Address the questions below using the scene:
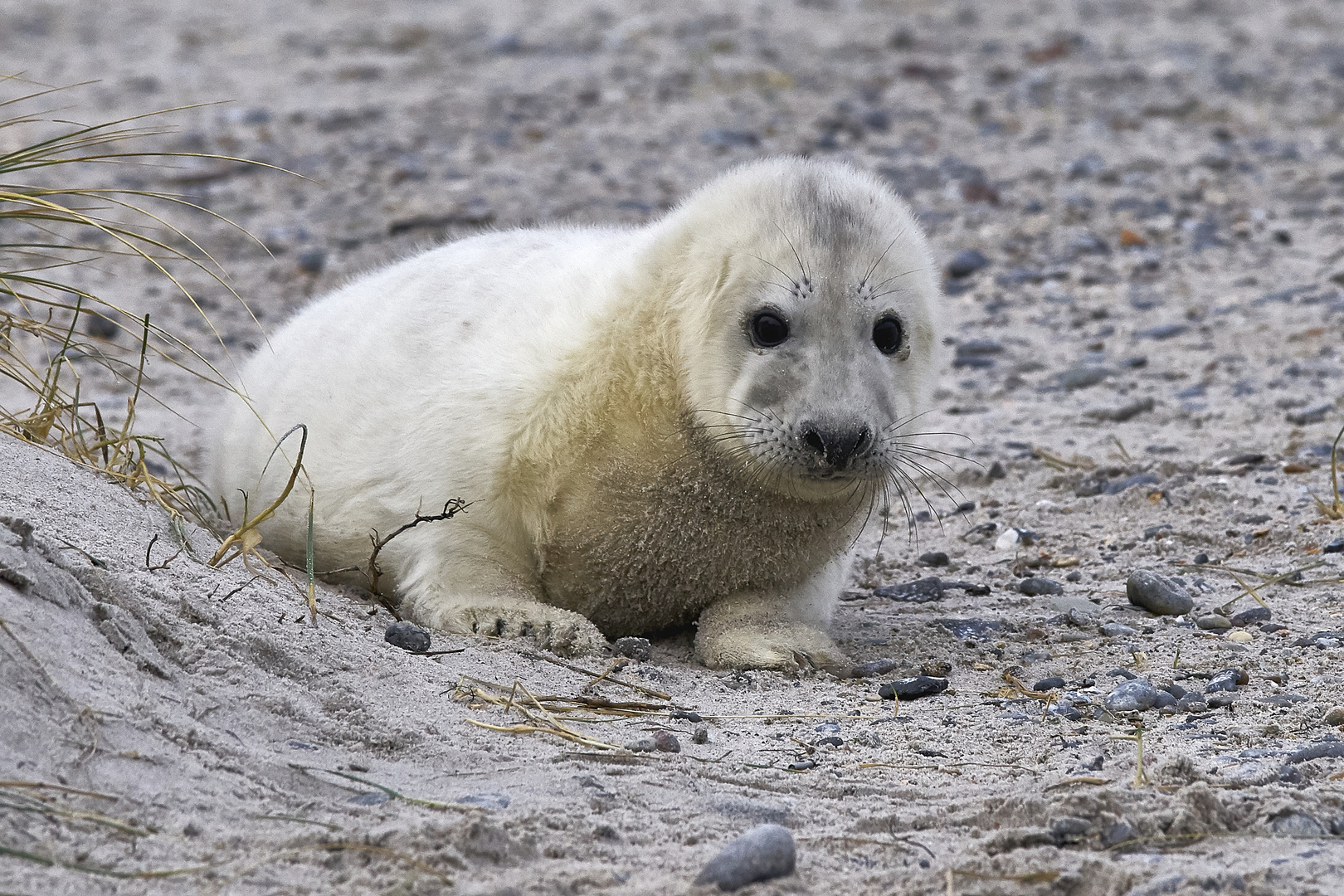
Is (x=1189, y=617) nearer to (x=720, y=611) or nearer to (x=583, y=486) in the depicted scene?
(x=720, y=611)

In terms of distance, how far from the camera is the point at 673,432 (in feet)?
11.8

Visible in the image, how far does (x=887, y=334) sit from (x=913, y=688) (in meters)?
0.85

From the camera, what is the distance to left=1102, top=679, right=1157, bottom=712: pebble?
3.19 metres

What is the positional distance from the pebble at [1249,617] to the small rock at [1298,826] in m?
1.47

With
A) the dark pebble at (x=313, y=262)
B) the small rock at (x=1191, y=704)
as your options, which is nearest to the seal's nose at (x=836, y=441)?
the small rock at (x=1191, y=704)

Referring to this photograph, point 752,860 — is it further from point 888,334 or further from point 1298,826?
point 888,334

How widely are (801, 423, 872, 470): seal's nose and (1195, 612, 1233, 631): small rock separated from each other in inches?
44.3

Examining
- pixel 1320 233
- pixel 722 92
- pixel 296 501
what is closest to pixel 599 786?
pixel 296 501

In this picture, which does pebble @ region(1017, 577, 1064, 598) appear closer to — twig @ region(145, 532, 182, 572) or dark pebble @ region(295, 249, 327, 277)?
twig @ region(145, 532, 182, 572)

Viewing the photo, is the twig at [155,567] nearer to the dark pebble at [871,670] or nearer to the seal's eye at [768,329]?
the seal's eye at [768,329]

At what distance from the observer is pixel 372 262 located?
314 inches

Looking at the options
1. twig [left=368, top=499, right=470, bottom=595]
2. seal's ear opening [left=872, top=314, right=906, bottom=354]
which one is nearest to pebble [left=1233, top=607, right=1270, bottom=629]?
seal's ear opening [left=872, top=314, right=906, bottom=354]

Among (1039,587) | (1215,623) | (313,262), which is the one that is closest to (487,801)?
(1215,623)

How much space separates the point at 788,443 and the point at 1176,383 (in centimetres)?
355
